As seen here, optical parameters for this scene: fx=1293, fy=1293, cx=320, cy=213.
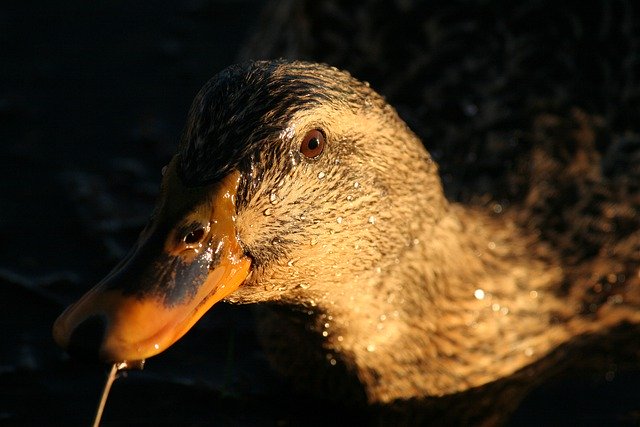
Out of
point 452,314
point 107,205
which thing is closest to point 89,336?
point 452,314

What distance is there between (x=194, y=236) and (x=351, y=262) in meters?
0.82

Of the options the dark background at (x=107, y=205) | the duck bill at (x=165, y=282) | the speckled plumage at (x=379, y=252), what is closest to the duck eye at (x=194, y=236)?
the duck bill at (x=165, y=282)

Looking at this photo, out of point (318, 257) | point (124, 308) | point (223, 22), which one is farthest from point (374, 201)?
point (223, 22)

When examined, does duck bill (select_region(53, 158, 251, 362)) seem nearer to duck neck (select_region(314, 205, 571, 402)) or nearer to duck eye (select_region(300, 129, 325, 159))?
duck eye (select_region(300, 129, 325, 159))

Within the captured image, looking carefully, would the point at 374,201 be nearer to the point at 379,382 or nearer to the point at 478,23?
the point at 379,382

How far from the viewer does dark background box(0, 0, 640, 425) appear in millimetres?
6051

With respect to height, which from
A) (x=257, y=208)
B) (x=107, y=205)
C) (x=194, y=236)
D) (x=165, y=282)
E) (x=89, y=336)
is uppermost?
(x=107, y=205)

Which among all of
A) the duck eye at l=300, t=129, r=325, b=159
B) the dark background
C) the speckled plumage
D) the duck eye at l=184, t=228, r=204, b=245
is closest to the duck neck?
the speckled plumage

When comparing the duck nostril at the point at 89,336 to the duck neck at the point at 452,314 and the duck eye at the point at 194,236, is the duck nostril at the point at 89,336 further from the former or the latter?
the duck neck at the point at 452,314

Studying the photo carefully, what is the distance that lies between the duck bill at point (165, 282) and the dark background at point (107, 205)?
1.66 metres

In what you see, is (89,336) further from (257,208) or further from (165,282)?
(257,208)

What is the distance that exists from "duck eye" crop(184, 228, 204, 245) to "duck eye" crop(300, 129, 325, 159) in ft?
1.55

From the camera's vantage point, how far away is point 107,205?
732 centimetres

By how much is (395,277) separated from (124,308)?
1.44m
